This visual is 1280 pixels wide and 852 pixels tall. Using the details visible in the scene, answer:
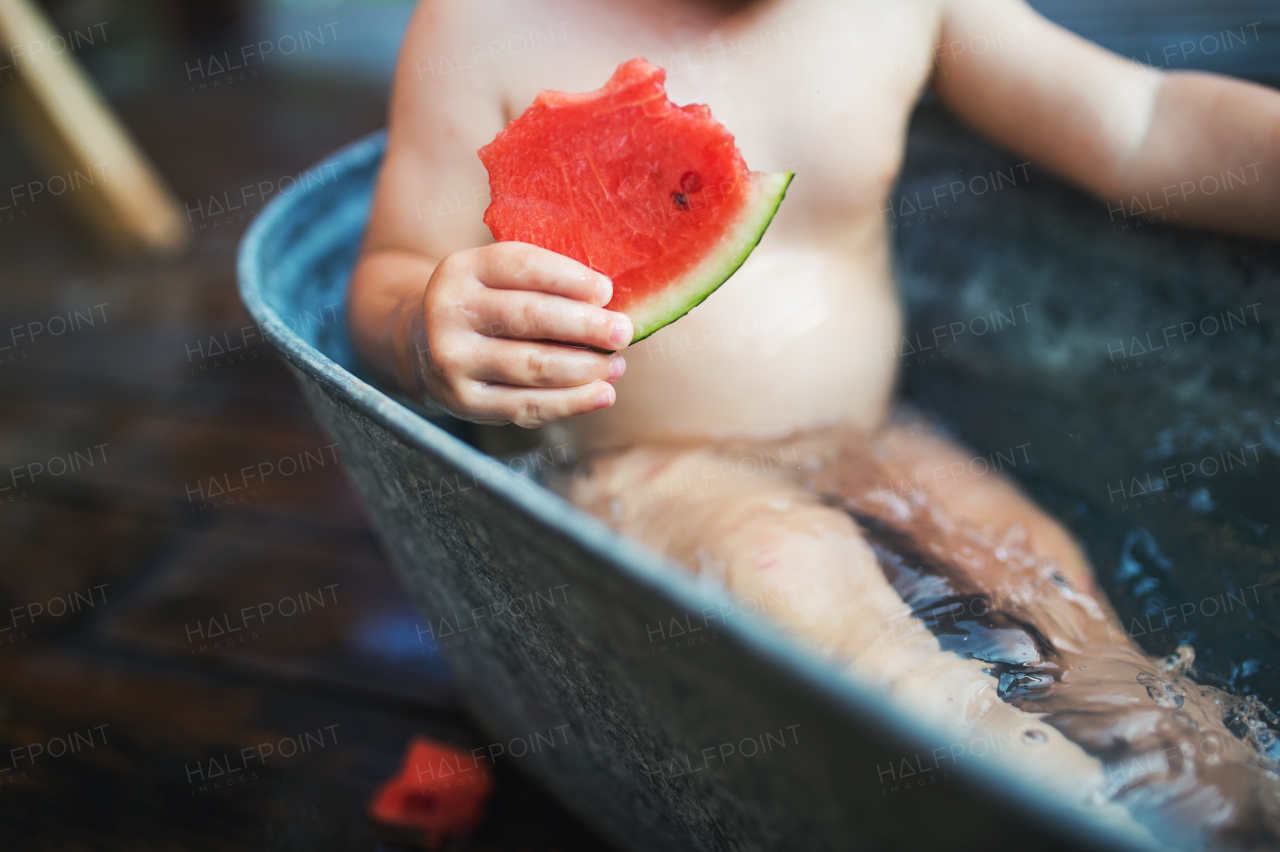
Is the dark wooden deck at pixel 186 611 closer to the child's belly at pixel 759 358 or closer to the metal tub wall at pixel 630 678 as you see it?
the metal tub wall at pixel 630 678

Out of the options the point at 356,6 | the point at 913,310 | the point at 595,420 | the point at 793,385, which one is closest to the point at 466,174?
the point at 595,420

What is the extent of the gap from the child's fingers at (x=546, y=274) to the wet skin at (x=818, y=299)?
0.01 meters

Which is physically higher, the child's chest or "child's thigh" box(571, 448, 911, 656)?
the child's chest

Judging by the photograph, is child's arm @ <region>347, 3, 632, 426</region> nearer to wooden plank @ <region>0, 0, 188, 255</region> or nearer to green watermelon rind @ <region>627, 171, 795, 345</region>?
green watermelon rind @ <region>627, 171, 795, 345</region>

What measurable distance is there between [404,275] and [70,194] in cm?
182

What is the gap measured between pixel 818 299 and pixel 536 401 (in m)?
0.35

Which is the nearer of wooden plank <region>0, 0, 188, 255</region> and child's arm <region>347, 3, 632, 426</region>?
child's arm <region>347, 3, 632, 426</region>

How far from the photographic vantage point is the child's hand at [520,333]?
51 centimetres

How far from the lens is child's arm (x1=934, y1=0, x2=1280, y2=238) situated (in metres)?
0.76

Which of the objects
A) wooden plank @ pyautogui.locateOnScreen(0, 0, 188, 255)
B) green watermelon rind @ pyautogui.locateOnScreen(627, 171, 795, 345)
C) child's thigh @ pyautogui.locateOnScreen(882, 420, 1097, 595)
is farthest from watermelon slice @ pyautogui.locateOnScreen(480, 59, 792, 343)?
wooden plank @ pyautogui.locateOnScreen(0, 0, 188, 255)

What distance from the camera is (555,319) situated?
0.50 meters

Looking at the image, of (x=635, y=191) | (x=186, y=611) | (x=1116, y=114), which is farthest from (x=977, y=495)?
(x=186, y=611)

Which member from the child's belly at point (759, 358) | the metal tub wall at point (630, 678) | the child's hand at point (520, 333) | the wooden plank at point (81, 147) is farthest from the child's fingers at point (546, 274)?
the wooden plank at point (81, 147)

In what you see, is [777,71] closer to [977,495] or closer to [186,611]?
[977,495]
